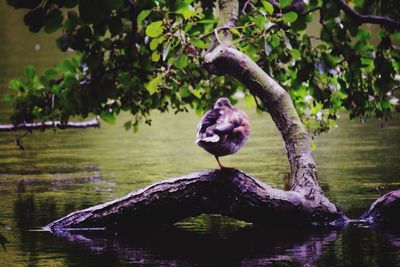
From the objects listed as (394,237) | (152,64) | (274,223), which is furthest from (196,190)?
(152,64)

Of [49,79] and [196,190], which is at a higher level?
[49,79]

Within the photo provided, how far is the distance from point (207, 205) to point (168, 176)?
601 cm

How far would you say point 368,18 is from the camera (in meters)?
9.95

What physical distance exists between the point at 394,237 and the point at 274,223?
1.40 metres

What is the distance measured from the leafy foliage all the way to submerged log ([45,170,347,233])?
1.19 meters

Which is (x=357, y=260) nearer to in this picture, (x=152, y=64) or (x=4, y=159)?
(x=152, y=64)

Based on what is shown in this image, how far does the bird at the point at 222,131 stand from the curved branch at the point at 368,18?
1.54 meters

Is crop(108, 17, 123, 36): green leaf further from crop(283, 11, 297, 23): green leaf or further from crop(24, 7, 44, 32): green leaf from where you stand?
crop(283, 11, 297, 23): green leaf

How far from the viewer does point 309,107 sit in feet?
53.4

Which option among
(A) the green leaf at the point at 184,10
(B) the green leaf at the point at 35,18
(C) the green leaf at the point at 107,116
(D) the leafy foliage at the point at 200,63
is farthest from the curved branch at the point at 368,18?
(C) the green leaf at the point at 107,116

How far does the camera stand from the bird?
34.4 feet

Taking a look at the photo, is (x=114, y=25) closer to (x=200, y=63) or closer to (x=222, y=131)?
(x=222, y=131)

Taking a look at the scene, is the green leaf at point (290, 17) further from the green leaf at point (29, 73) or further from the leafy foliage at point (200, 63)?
the green leaf at point (29, 73)

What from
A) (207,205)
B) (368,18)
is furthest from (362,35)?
(207,205)
